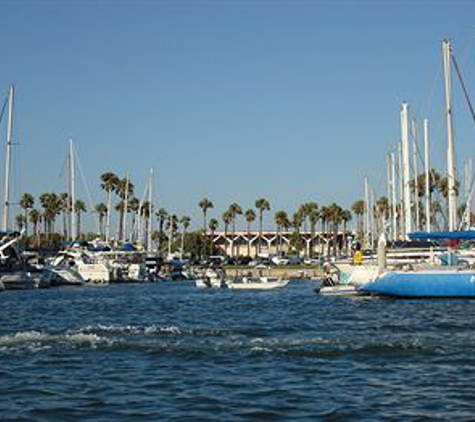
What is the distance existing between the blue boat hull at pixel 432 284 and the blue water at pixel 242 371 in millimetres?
15619

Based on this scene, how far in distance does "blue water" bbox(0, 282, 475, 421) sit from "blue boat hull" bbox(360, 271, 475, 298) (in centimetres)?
1562

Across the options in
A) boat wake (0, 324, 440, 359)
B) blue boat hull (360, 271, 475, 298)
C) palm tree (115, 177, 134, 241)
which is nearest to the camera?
boat wake (0, 324, 440, 359)

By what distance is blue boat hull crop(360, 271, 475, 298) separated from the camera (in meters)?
52.8

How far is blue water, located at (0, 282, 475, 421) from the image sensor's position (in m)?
16.4

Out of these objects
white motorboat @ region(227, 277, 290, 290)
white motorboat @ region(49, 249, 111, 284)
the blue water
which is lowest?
the blue water

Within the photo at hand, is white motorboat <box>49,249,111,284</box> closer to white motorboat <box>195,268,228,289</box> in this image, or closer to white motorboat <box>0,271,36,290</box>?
white motorboat <box>0,271,36,290</box>

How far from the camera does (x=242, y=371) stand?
70.0ft

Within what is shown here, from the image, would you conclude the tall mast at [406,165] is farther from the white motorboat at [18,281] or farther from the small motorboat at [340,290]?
the white motorboat at [18,281]

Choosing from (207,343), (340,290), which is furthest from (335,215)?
(207,343)

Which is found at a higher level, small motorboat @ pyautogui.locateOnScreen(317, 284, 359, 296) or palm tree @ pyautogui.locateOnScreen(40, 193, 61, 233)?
palm tree @ pyautogui.locateOnScreen(40, 193, 61, 233)

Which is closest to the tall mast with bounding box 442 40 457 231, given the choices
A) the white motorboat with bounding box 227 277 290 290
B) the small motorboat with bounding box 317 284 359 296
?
the small motorboat with bounding box 317 284 359 296

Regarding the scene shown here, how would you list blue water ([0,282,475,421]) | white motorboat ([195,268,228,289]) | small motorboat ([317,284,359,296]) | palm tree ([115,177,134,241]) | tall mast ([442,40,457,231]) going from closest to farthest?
blue water ([0,282,475,421])
tall mast ([442,40,457,231])
small motorboat ([317,284,359,296])
white motorboat ([195,268,228,289])
palm tree ([115,177,134,241])

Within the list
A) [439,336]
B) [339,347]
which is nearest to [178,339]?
[339,347]

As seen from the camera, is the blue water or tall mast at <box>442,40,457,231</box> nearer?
the blue water
